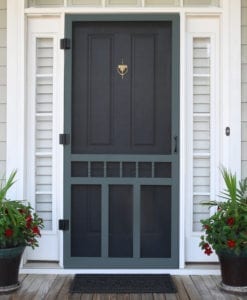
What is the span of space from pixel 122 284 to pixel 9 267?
32.5 inches

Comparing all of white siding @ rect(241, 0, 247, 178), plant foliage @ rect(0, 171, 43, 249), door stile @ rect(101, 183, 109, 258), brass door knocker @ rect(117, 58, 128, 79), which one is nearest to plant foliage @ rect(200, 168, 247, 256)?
white siding @ rect(241, 0, 247, 178)

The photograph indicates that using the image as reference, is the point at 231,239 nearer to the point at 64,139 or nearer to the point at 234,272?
the point at 234,272

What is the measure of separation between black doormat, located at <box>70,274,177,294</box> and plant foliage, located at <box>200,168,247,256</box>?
1.39 feet

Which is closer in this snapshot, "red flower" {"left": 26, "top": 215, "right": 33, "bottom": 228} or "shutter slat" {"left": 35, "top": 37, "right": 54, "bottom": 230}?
"red flower" {"left": 26, "top": 215, "right": 33, "bottom": 228}

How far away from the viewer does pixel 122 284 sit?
388cm

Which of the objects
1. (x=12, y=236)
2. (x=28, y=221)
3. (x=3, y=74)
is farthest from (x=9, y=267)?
(x=3, y=74)

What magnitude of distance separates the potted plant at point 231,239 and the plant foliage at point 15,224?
1223 millimetres

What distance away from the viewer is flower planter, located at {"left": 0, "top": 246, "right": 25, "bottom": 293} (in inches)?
143

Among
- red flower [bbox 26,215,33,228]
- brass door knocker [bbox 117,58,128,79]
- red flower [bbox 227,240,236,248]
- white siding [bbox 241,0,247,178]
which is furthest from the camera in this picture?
brass door knocker [bbox 117,58,128,79]

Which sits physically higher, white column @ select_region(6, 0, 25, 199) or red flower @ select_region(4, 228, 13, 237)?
white column @ select_region(6, 0, 25, 199)

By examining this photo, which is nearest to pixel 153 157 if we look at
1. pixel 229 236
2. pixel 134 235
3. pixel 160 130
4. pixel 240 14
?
pixel 160 130

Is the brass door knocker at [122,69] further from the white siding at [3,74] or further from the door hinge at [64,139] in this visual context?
the white siding at [3,74]

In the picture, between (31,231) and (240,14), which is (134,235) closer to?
(31,231)

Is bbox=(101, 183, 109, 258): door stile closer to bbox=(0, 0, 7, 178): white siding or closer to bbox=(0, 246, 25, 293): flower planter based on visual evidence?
bbox=(0, 246, 25, 293): flower planter
